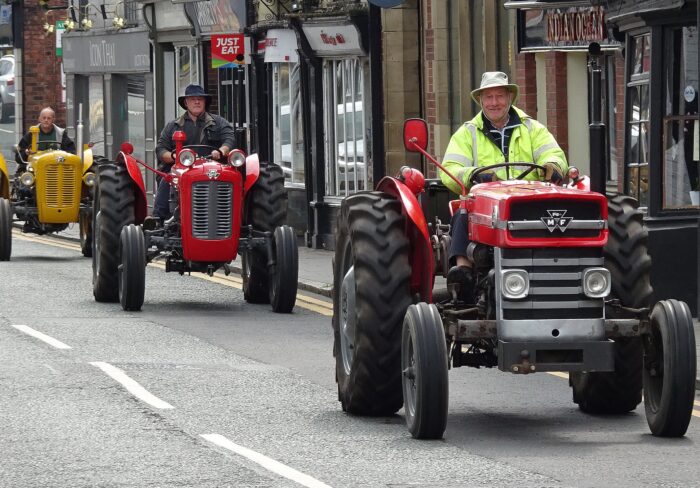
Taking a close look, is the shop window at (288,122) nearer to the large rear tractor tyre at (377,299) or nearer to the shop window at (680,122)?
the shop window at (680,122)

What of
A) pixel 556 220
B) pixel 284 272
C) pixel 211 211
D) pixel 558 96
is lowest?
pixel 284 272

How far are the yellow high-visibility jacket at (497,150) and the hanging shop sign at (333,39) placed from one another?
55.9ft

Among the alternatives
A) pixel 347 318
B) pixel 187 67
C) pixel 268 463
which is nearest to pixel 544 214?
pixel 347 318

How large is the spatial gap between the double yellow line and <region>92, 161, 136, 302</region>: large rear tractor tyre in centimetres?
200

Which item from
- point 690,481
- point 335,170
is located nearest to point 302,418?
point 690,481

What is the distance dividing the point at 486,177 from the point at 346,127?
18458 millimetres

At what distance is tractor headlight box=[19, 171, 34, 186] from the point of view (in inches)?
1083

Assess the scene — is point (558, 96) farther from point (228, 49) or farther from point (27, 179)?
point (27, 179)

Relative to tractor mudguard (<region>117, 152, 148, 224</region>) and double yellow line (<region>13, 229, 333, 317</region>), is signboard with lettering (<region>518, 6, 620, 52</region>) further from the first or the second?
tractor mudguard (<region>117, 152, 148, 224</region>)

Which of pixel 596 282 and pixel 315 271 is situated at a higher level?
pixel 596 282

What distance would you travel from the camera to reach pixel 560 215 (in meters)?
10.7

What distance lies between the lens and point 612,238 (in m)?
11.5

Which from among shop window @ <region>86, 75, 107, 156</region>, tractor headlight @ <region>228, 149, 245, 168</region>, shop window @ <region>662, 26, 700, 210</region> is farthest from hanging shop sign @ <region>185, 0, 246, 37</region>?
shop window @ <region>662, 26, 700, 210</region>

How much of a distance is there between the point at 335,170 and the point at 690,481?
70.2 feet
